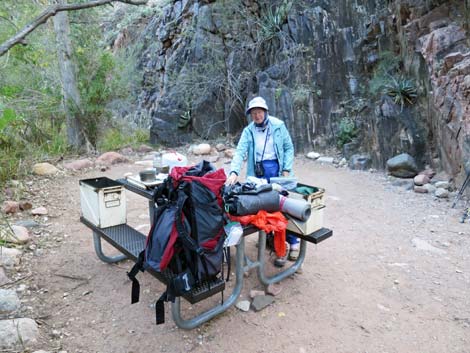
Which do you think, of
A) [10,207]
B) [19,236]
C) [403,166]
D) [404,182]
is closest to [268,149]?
[19,236]

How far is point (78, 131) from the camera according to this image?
8422mm

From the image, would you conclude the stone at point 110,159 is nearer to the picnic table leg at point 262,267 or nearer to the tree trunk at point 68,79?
the tree trunk at point 68,79

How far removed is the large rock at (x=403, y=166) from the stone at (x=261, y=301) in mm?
4424

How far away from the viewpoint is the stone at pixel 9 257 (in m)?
3.34

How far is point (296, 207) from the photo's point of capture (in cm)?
269

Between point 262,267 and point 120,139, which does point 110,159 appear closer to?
point 120,139

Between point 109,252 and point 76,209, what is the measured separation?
161 cm

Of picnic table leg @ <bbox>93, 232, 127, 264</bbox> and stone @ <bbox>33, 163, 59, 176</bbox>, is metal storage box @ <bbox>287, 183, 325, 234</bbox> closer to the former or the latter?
picnic table leg @ <bbox>93, 232, 127, 264</bbox>

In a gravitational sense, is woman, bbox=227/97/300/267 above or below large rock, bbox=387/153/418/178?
above

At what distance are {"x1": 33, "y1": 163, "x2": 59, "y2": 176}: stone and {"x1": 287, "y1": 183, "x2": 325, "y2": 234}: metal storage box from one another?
5.19 m

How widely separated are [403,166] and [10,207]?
5.93 m

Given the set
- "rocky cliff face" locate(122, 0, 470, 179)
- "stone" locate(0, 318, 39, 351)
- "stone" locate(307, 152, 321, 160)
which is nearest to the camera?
"stone" locate(0, 318, 39, 351)

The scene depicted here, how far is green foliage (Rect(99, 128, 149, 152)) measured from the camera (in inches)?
347

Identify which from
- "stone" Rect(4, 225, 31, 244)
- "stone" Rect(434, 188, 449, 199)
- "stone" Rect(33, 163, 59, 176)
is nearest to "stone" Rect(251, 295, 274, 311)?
"stone" Rect(4, 225, 31, 244)
